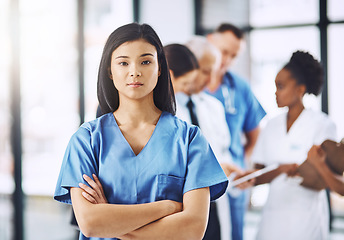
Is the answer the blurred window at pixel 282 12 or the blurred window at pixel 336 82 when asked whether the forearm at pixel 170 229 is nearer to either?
the blurred window at pixel 336 82

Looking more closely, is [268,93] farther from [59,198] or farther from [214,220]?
[59,198]

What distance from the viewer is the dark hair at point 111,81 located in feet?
3.48

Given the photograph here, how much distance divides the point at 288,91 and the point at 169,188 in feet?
3.20

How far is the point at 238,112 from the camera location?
2139 mm

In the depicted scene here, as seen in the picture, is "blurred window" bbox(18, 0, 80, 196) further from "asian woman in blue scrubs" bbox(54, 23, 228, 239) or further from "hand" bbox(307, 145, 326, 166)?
"asian woman in blue scrubs" bbox(54, 23, 228, 239)

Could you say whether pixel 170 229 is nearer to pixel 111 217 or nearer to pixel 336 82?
pixel 111 217

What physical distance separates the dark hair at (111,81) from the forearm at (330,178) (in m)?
1.01

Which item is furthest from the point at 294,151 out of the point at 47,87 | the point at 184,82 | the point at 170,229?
the point at 47,87

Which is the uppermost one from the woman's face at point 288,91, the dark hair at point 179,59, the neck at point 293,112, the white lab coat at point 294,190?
the dark hair at point 179,59

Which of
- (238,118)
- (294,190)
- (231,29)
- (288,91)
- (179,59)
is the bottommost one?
(294,190)

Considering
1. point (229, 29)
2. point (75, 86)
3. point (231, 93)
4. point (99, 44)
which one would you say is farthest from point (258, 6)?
point (75, 86)

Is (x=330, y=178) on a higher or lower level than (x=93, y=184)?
lower

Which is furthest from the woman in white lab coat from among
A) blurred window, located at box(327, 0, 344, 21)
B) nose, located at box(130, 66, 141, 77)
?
nose, located at box(130, 66, 141, 77)

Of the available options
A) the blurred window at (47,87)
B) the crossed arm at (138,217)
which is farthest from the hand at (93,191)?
the blurred window at (47,87)
